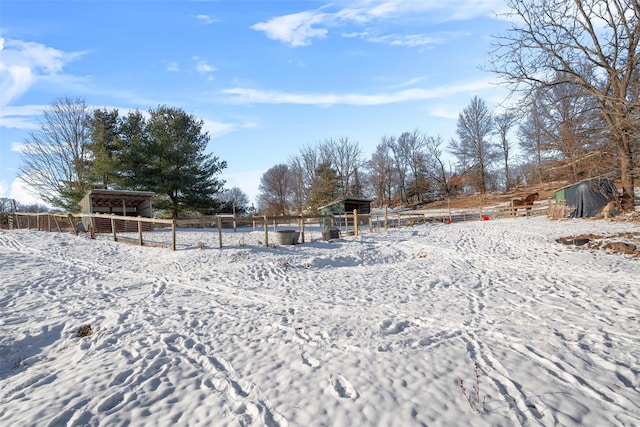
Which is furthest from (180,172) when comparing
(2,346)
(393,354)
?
(393,354)

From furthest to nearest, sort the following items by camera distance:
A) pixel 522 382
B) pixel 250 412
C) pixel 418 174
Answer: pixel 418 174 < pixel 522 382 < pixel 250 412

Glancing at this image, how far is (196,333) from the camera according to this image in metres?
4.88

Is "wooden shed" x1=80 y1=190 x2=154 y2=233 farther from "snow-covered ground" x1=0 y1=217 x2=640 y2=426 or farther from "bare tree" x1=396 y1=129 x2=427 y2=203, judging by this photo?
"bare tree" x1=396 y1=129 x2=427 y2=203

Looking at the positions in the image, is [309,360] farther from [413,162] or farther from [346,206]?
[413,162]

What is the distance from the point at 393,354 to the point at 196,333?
120 inches

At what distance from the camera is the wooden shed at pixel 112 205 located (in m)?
17.3

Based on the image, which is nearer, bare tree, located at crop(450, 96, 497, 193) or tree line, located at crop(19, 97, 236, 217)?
tree line, located at crop(19, 97, 236, 217)

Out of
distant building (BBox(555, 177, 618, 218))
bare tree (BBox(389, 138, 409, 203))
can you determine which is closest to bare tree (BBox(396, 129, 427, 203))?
bare tree (BBox(389, 138, 409, 203))

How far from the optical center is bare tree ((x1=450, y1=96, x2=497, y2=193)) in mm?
46188

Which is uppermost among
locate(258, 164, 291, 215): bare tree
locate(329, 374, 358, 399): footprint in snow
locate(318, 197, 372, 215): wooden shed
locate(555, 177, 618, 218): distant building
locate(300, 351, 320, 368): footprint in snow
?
locate(258, 164, 291, 215): bare tree

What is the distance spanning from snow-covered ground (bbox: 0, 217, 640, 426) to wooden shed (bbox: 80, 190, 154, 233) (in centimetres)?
900

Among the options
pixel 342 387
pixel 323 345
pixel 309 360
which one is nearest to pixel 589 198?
pixel 323 345

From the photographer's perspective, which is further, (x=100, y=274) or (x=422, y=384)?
(x=100, y=274)

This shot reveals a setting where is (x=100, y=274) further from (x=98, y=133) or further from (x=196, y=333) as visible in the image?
(x=98, y=133)
